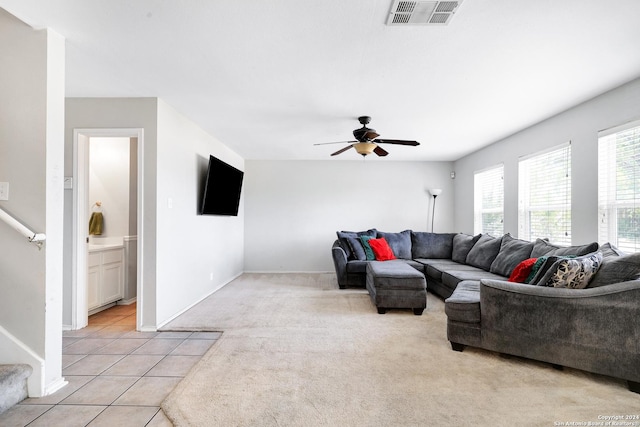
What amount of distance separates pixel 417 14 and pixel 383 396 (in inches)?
93.4

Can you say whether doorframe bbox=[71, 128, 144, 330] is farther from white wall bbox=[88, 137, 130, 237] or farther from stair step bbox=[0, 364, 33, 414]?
stair step bbox=[0, 364, 33, 414]

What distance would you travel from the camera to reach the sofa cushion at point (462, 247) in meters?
5.11

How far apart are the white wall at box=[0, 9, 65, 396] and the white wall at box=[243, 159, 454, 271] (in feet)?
15.0

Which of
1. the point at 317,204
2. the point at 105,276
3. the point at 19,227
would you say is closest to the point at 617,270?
the point at 19,227

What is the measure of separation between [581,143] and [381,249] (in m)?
3.02

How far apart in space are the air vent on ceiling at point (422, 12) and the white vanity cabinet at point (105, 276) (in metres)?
3.95

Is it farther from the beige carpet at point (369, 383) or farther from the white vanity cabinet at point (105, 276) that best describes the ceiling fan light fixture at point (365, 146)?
the white vanity cabinet at point (105, 276)

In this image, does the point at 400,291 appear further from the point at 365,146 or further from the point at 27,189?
the point at 27,189

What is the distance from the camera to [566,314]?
2.27m

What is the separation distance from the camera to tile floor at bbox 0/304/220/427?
184 cm

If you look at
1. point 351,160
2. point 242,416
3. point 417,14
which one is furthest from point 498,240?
point 242,416

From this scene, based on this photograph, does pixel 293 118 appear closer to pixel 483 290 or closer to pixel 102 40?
pixel 102 40

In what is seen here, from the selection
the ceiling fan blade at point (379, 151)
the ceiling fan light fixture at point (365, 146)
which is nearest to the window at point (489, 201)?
the ceiling fan blade at point (379, 151)

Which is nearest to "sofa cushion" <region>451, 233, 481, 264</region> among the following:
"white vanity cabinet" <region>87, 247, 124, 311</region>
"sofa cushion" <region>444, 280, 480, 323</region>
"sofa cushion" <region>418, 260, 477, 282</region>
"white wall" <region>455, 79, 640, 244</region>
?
"sofa cushion" <region>418, 260, 477, 282</region>
